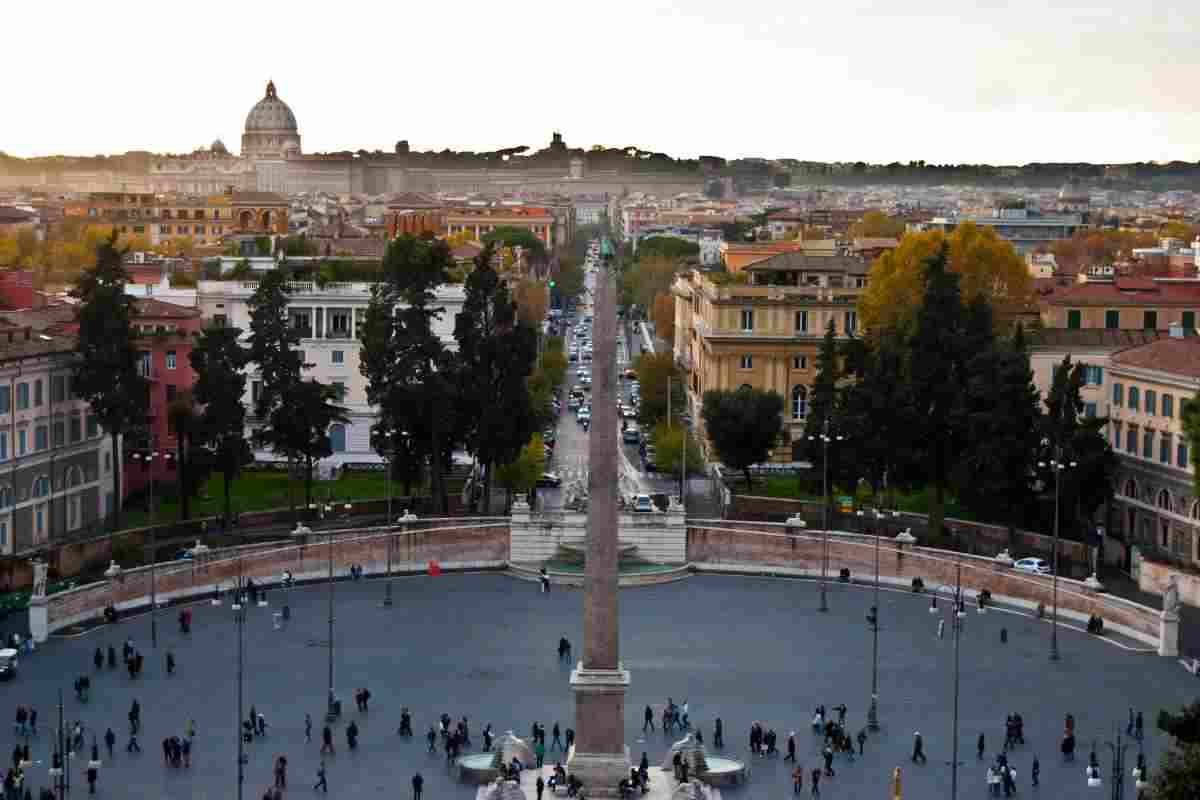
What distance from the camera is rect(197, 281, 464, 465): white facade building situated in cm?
7775

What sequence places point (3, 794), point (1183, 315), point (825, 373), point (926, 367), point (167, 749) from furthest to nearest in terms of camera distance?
1. point (1183, 315)
2. point (825, 373)
3. point (926, 367)
4. point (167, 749)
5. point (3, 794)

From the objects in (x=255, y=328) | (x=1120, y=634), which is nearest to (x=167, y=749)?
(x=1120, y=634)

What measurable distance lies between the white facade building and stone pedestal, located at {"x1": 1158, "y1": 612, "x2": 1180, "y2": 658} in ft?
108

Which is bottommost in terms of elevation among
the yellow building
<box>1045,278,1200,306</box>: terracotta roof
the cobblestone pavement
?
the cobblestone pavement

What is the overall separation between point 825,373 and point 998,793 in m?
30.4

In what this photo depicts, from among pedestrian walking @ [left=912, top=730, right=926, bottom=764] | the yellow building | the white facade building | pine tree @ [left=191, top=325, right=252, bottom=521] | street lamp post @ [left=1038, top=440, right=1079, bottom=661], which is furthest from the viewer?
the yellow building

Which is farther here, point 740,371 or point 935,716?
point 740,371

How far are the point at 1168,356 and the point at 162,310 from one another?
31.4m

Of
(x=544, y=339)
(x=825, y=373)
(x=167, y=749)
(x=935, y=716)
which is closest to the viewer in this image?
(x=167, y=749)

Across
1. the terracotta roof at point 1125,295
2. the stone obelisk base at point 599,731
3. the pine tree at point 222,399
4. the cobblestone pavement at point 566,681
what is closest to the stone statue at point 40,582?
the cobblestone pavement at point 566,681

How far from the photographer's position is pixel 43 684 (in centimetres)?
4744

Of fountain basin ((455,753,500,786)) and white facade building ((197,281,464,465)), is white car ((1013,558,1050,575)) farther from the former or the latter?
white facade building ((197,281,464,465))

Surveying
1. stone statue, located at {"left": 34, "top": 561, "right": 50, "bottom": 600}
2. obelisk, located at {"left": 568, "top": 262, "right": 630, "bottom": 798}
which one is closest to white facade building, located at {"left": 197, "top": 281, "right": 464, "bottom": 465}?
stone statue, located at {"left": 34, "top": 561, "right": 50, "bottom": 600}

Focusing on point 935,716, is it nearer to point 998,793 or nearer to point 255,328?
point 998,793
